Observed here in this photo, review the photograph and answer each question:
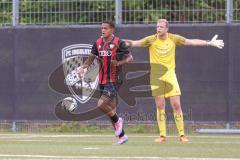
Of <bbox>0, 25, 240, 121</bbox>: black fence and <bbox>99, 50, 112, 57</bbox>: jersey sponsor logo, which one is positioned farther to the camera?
<bbox>0, 25, 240, 121</bbox>: black fence

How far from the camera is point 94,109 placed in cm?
1767

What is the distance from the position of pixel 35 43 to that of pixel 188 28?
3663 millimetres

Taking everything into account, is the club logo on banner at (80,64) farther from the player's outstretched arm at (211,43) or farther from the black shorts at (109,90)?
the black shorts at (109,90)

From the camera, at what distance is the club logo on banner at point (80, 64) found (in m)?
17.7

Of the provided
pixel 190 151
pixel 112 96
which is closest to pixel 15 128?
pixel 112 96

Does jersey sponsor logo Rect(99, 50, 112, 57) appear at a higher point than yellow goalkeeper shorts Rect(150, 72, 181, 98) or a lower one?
higher

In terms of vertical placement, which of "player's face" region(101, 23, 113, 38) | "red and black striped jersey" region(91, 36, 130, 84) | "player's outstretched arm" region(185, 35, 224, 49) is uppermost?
"player's face" region(101, 23, 113, 38)

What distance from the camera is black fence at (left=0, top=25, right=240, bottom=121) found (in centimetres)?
1697

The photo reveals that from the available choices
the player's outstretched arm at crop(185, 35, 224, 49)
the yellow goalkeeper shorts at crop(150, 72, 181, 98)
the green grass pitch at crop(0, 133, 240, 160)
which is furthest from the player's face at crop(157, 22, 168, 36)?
the green grass pitch at crop(0, 133, 240, 160)

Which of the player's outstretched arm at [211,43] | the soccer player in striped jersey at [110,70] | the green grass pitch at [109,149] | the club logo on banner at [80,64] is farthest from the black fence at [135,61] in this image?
the soccer player in striped jersey at [110,70]

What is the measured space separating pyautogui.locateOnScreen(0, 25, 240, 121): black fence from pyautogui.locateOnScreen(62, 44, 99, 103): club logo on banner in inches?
4.8

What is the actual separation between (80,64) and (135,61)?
1315 millimetres

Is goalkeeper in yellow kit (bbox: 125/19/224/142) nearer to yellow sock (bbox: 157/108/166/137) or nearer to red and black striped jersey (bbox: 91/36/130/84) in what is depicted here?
yellow sock (bbox: 157/108/166/137)

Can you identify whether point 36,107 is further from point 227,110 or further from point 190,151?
point 190,151
